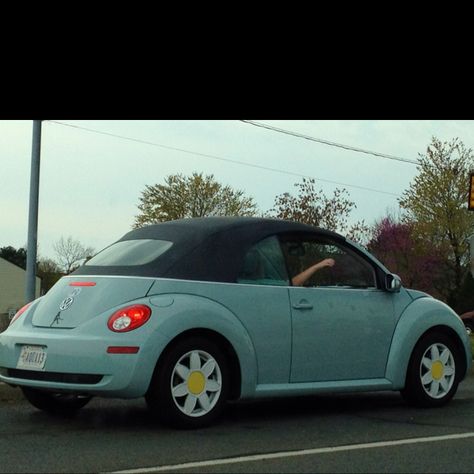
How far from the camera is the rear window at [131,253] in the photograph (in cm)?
724

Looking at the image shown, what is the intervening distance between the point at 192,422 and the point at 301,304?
4.47 ft

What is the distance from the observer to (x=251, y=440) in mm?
6473

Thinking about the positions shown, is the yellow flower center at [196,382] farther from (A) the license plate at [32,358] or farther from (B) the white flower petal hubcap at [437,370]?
(B) the white flower petal hubcap at [437,370]

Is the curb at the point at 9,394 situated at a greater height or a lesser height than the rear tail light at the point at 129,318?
lesser

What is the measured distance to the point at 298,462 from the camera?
5.73 meters

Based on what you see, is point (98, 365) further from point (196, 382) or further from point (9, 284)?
point (9, 284)

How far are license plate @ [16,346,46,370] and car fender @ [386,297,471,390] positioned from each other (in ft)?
9.47

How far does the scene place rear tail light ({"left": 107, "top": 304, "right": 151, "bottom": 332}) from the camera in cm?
664

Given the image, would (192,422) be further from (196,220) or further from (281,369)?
(196,220)

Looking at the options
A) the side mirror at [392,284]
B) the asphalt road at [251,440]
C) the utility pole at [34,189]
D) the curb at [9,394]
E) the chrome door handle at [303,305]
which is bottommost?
the asphalt road at [251,440]

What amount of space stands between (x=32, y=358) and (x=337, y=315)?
2427 millimetres

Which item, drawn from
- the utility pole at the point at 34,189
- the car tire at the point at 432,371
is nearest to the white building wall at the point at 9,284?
the utility pole at the point at 34,189
